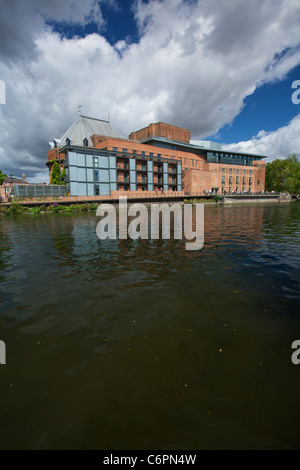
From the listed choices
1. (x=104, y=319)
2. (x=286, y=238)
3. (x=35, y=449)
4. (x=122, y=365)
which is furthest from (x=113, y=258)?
(x=286, y=238)

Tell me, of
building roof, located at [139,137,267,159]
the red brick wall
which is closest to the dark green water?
building roof, located at [139,137,267,159]

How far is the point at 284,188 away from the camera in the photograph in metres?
88.9

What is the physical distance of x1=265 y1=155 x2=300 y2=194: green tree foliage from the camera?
286 ft

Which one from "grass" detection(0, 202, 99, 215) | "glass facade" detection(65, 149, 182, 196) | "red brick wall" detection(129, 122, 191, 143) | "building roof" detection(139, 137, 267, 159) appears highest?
"red brick wall" detection(129, 122, 191, 143)

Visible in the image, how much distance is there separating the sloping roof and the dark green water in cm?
6831

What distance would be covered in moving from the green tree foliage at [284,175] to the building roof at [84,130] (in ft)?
222

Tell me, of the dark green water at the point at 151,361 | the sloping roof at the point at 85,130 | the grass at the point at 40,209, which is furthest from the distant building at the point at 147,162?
the dark green water at the point at 151,361

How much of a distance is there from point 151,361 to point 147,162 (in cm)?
6325

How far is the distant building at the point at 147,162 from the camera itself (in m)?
51.0

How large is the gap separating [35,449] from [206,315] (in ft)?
10.8

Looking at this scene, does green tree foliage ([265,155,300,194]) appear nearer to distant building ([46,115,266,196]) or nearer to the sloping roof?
distant building ([46,115,266,196])

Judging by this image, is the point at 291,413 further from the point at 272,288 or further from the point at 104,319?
the point at 272,288

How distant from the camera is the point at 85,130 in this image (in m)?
67.8

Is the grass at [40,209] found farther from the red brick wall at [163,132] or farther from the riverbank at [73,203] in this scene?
the red brick wall at [163,132]
